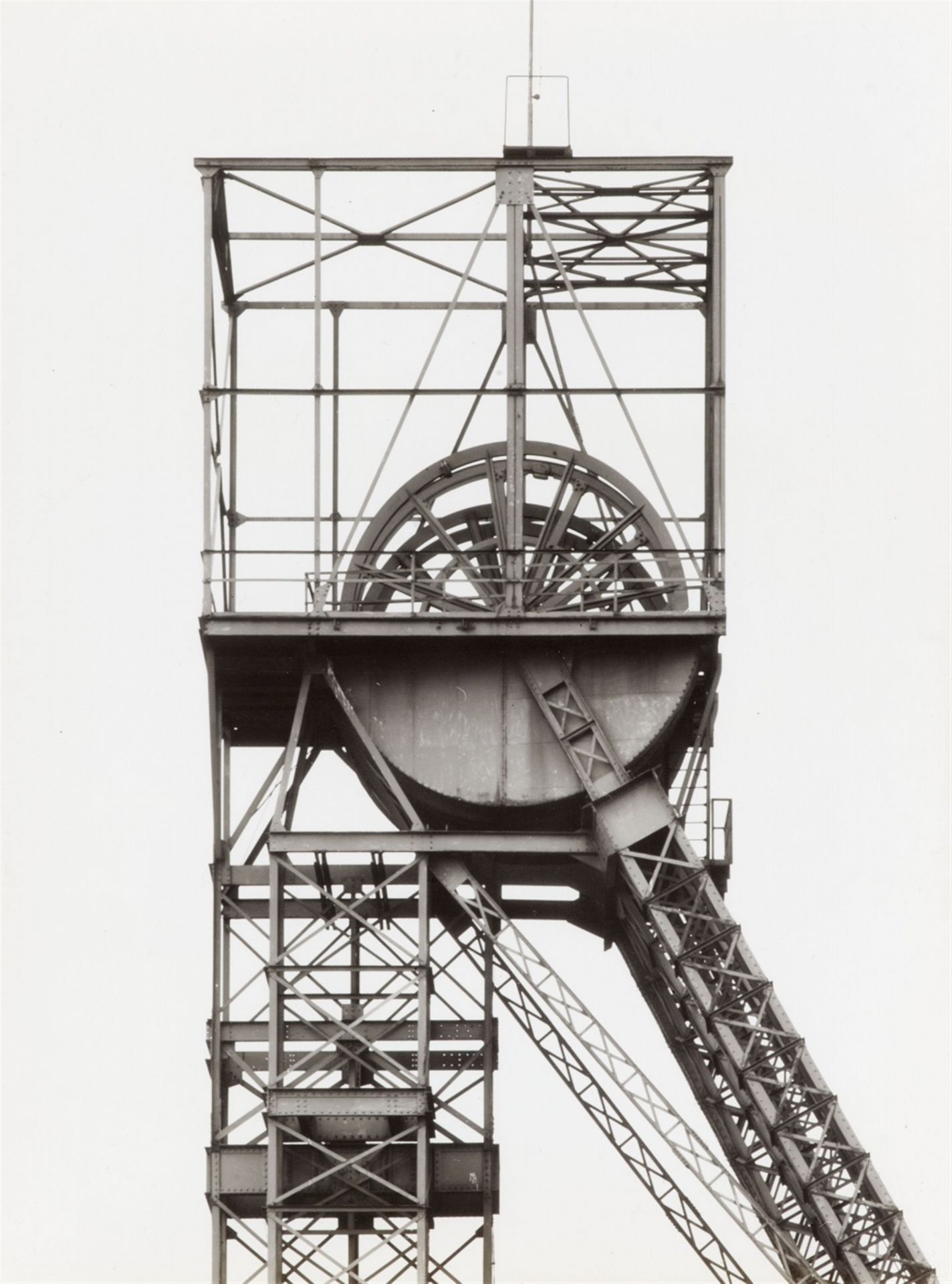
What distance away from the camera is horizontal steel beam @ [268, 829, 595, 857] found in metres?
46.8

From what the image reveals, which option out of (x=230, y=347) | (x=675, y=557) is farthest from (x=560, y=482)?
(x=230, y=347)

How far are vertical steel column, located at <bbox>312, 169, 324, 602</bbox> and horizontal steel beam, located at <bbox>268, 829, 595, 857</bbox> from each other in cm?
328

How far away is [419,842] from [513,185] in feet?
31.1

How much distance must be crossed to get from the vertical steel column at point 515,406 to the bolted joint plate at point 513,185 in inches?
8.3

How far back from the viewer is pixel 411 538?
49.8 metres

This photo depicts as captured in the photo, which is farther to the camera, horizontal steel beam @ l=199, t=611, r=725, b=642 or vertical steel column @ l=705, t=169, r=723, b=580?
vertical steel column @ l=705, t=169, r=723, b=580

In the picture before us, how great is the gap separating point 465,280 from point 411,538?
390cm

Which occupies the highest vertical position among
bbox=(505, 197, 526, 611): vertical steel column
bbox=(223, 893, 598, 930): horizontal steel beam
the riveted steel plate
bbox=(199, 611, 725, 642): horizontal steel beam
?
bbox=(505, 197, 526, 611): vertical steel column

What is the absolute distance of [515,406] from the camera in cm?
4772

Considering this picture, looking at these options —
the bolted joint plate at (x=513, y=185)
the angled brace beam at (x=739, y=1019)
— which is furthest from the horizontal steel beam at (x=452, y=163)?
the angled brace beam at (x=739, y=1019)

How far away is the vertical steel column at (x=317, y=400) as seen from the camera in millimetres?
47469

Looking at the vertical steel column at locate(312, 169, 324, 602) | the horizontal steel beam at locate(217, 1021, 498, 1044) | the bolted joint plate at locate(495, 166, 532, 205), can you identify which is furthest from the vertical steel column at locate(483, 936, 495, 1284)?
the bolted joint plate at locate(495, 166, 532, 205)

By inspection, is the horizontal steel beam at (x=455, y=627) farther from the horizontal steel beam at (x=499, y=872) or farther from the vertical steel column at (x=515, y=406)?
the horizontal steel beam at (x=499, y=872)

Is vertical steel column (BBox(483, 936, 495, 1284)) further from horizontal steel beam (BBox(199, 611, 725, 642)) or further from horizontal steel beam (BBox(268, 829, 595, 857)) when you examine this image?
horizontal steel beam (BBox(199, 611, 725, 642))
